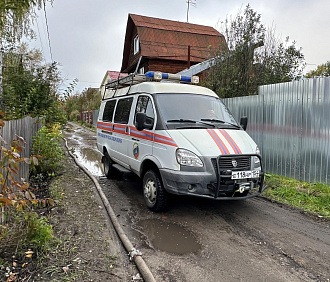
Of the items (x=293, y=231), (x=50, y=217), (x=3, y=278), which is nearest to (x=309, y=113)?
(x=293, y=231)

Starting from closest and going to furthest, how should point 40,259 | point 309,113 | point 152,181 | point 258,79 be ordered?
point 40,259 < point 152,181 < point 309,113 < point 258,79

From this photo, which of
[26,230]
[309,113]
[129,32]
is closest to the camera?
[26,230]

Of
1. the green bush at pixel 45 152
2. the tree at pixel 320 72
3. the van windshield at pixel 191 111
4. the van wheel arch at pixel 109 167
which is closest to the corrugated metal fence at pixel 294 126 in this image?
the van windshield at pixel 191 111

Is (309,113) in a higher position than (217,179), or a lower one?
higher

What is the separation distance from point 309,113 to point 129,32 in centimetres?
2120

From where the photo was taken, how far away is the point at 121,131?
21.4 feet

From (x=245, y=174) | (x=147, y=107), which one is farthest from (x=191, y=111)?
(x=245, y=174)

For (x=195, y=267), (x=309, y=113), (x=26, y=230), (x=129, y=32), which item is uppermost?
(x=129, y=32)

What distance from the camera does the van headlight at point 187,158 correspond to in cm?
429

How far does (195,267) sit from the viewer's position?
3.19 m

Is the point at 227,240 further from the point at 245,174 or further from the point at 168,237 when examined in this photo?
the point at 245,174

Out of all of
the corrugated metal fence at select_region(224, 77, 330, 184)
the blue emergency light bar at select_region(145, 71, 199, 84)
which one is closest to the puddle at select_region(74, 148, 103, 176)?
the blue emergency light bar at select_region(145, 71, 199, 84)

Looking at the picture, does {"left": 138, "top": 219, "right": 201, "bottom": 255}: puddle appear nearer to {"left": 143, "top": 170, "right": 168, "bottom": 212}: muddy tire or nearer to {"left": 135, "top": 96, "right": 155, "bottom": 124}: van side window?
{"left": 143, "top": 170, "right": 168, "bottom": 212}: muddy tire

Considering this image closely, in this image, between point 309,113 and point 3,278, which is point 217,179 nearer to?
point 3,278
